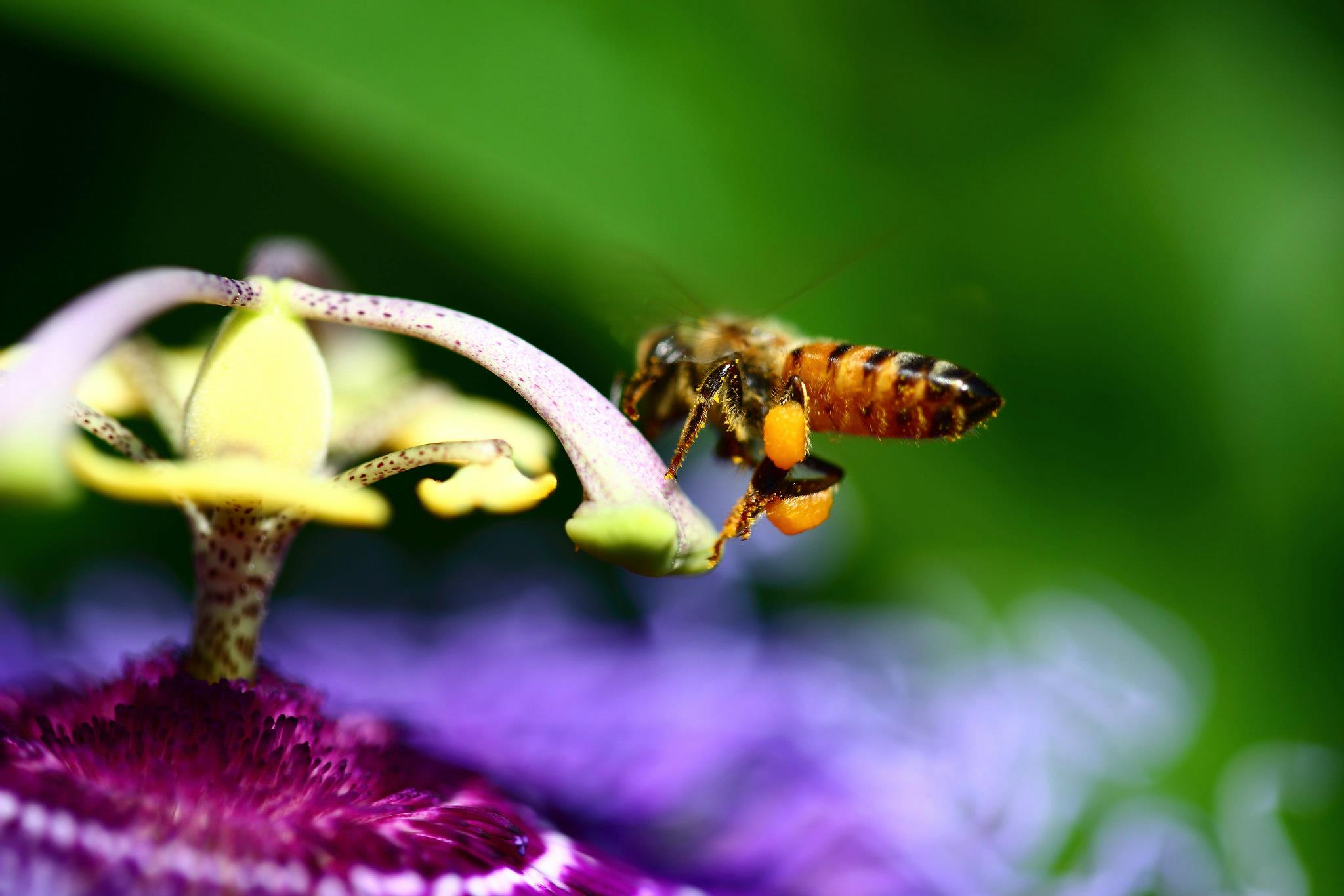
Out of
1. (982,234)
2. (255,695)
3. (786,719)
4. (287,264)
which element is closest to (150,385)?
(287,264)

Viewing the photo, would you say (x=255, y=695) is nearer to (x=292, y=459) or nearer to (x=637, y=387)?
(x=292, y=459)

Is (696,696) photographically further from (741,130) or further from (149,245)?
(149,245)

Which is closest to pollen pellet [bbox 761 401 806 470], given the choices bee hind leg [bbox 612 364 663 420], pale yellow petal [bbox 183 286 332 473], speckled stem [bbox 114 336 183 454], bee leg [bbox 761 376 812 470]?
bee leg [bbox 761 376 812 470]

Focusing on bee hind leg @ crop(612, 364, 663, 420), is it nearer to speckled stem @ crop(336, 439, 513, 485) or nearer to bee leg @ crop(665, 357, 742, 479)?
bee leg @ crop(665, 357, 742, 479)

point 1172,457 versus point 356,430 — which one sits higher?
point 1172,457

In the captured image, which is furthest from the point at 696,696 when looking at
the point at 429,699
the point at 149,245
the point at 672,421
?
the point at 149,245

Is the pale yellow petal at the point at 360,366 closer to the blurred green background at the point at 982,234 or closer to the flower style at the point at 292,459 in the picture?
the blurred green background at the point at 982,234
